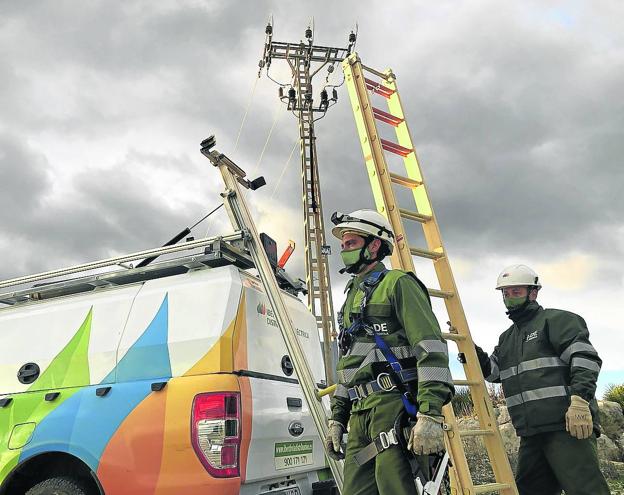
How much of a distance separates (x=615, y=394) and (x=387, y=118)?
28.0 ft

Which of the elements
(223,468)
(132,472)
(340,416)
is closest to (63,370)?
(132,472)

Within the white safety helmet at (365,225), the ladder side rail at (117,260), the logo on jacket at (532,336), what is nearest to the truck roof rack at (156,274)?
the ladder side rail at (117,260)

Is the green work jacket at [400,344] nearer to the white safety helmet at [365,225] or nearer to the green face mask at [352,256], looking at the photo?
the green face mask at [352,256]

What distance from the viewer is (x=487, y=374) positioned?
13.7 feet

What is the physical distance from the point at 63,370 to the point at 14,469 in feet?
2.11

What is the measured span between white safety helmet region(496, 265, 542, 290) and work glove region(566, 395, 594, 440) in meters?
0.91

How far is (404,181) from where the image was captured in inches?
184

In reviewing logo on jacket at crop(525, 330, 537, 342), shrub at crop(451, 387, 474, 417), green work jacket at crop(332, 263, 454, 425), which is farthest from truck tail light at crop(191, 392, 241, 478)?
shrub at crop(451, 387, 474, 417)

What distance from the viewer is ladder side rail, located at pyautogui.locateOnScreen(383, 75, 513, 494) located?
3.93m

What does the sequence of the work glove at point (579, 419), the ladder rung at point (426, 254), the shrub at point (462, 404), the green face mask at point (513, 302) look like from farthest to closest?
the shrub at point (462, 404), the ladder rung at point (426, 254), the green face mask at point (513, 302), the work glove at point (579, 419)

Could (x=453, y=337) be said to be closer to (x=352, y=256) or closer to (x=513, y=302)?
(x=513, y=302)

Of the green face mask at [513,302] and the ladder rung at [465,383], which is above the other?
the green face mask at [513,302]

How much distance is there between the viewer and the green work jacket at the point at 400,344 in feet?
8.47

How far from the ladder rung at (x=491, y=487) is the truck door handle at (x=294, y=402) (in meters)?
1.22
